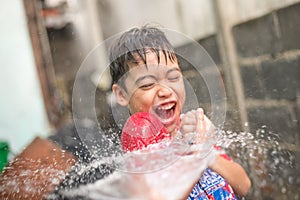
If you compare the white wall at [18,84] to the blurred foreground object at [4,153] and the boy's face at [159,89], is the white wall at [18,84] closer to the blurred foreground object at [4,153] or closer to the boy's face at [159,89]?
the blurred foreground object at [4,153]

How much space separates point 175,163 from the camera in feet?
5.02

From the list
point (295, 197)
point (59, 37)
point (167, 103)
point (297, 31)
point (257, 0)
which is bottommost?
point (295, 197)

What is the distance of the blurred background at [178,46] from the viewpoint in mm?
2752

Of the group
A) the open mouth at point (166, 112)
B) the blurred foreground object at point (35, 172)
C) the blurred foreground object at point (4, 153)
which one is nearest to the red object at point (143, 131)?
the open mouth at point (166, 112)

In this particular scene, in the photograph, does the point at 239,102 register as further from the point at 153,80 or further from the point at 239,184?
the point at 153,80

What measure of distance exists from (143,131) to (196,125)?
18cm

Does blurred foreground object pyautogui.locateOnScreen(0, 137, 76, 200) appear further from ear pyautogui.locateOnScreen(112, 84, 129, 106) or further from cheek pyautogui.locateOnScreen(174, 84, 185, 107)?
cheek pyautogui.locateOnScreen(174, 84, 185, 107)

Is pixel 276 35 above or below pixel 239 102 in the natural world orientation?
above

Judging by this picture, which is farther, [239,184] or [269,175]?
[269,175]

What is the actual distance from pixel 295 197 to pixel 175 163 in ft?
5.19

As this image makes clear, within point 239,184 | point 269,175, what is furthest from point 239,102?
point 239,184

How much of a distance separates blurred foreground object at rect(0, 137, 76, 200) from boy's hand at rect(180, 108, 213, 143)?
928 mm

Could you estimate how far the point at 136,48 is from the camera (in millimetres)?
1689

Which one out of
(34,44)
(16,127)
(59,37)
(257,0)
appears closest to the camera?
(257,0)
